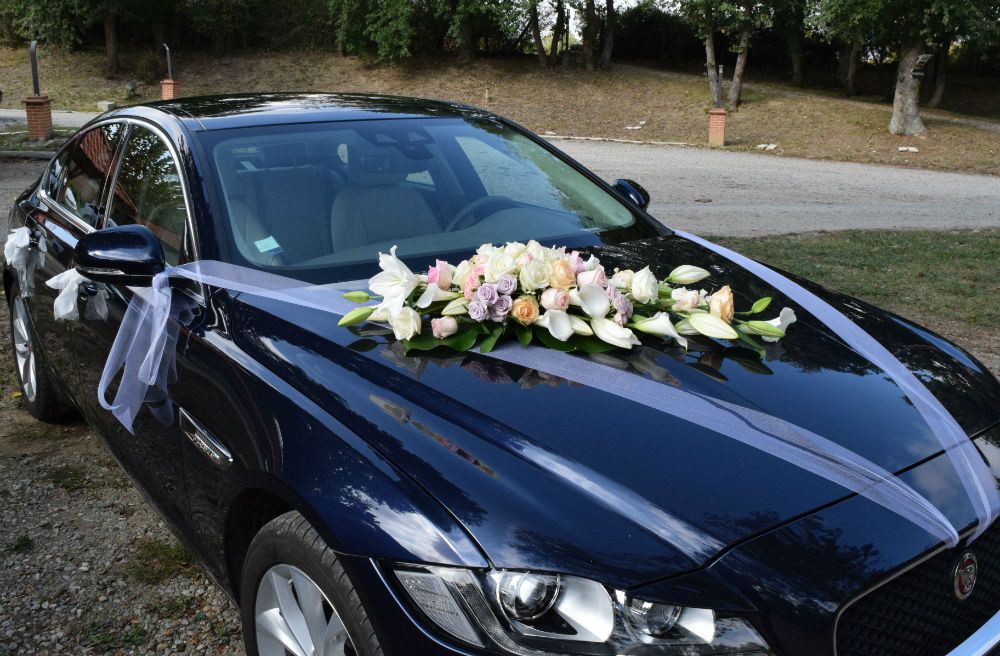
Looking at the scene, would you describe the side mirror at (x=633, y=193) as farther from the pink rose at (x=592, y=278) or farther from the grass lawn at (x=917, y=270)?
the grass lawn at (x=917, y=270)

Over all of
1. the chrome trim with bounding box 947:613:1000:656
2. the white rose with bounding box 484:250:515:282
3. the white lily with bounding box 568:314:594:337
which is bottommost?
the chrome trim with bounding box 947:613:1000:656

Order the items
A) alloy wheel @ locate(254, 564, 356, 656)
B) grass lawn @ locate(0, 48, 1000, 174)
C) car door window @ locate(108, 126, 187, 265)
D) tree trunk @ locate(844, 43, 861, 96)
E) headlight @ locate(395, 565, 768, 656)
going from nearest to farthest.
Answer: headlight @ locate(395, 565, 768, 656)
alloy wheel @ locate(254, 564, 356, 656)
car door window @ locate(108, 126, 187, 265)
grass lawn @ locate(0, 48, 1000, 174)
tree trunk @ locate(844, 43, 861, 96)

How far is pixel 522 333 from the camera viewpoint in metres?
2.39

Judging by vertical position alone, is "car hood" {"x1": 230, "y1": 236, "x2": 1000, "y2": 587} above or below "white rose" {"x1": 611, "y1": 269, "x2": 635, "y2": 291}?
below

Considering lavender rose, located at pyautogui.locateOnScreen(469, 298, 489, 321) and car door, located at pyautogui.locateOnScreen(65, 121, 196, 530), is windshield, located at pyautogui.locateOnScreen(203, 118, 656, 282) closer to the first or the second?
car door, located at pyautogui.locateOnScreen(65, 121, 196, 530)

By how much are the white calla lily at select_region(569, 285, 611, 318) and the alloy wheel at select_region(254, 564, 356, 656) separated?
0.95 m

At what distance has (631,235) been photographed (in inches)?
138

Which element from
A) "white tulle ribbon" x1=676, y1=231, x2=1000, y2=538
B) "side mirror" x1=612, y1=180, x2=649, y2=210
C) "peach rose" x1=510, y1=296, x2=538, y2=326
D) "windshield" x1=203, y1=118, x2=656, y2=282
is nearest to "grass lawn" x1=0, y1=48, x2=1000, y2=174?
"side mirror" x1=612, y1=180, x2=649, y2=210

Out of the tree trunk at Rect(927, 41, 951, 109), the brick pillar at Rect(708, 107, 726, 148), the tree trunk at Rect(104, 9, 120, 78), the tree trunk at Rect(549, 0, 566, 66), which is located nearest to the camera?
the brick pillar at Rect(708, 107, 726, 148)

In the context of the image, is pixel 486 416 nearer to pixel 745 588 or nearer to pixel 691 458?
pixel 691 458

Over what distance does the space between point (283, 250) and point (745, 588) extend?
1801mm

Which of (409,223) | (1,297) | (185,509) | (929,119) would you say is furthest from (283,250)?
(929,119)

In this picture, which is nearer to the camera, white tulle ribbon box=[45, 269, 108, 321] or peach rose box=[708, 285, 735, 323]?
peach rose box=[708, 285, 735, 323]

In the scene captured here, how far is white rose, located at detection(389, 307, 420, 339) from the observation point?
2340 millimetres
